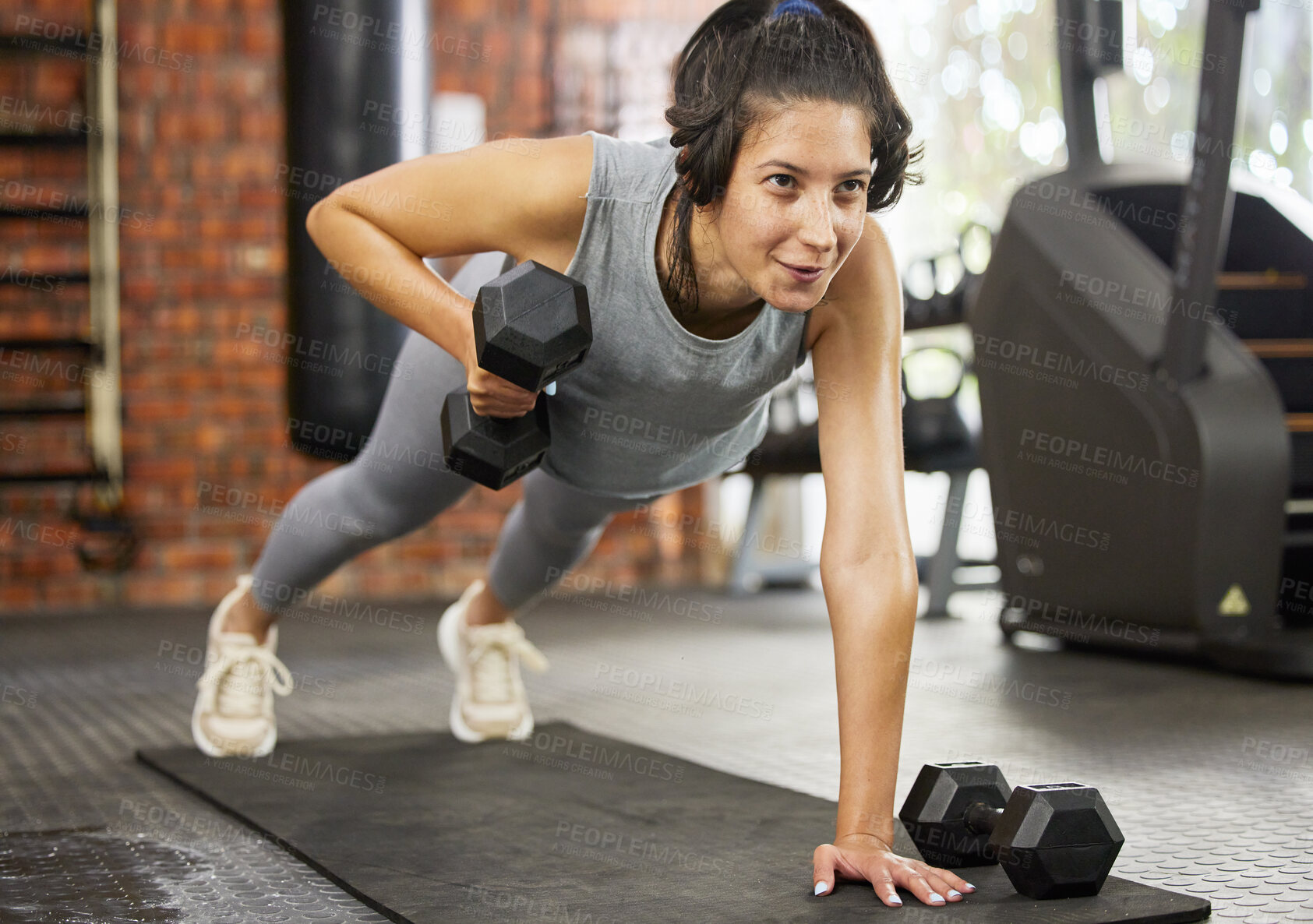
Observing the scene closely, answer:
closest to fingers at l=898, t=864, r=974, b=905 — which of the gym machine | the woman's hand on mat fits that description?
the woman's hand on mat

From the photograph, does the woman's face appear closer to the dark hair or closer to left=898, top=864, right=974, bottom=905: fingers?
the dark hair

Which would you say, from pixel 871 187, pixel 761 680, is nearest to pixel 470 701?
pixel 761 680

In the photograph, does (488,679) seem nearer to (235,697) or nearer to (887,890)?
(235,697)

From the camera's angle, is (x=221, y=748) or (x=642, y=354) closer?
(x=642, y=354)

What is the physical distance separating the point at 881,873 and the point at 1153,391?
5.09 ft

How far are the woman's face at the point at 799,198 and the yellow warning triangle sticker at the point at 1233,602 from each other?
1.57m

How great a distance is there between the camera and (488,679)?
189cm

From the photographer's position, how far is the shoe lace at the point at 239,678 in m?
1.76

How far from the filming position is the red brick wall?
3809 mm

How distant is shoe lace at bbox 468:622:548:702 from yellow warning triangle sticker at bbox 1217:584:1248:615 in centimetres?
129

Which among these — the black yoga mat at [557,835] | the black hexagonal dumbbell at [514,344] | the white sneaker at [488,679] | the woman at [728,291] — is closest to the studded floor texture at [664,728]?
the black yoga mat at [557,835]

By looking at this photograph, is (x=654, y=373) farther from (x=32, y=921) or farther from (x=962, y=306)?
(x=962, y=306)

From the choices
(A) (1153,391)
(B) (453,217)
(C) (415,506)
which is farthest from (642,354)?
(A) (1153,391)

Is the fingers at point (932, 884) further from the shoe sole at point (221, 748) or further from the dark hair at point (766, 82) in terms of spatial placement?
the shoe sole at point (221, 748)
